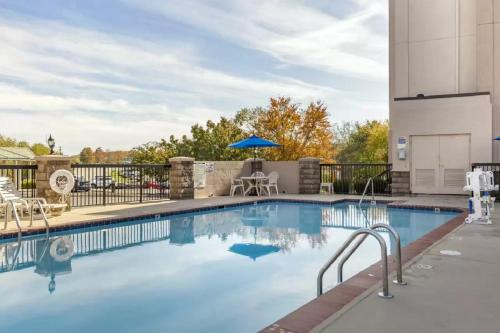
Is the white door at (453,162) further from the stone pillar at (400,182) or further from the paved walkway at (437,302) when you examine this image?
the paved walkway at (437,302)

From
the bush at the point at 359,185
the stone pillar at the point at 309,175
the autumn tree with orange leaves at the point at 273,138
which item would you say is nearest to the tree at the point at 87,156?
the autumn tree with orange leaves at the point at 273,138

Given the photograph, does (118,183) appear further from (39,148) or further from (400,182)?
(39,148)

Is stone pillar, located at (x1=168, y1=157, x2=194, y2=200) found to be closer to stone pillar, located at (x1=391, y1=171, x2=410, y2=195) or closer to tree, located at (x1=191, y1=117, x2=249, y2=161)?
stone pillar, located at (x1=391, y1=171, x2=410, y2=195)

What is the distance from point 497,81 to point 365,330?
12.3 meters

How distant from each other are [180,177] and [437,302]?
10076 mm

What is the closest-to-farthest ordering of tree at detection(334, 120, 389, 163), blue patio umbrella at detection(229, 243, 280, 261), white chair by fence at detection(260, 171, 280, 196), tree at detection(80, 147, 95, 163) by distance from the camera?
blue patio umbrella at detection(229, 243, 280, 261) → white chair by fence at detection(260, 171, 280, 196) → tree at detection(334, 120, 389, 163) → tree at detection(80, 147, 95, 163)

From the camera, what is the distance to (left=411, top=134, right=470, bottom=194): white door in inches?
487

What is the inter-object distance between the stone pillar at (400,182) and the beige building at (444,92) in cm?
3

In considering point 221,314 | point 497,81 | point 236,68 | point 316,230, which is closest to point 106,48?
point 236,68

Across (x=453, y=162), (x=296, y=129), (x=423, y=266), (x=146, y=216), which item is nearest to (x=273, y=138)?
(x=296, y=129)

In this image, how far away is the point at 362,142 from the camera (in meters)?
32.7

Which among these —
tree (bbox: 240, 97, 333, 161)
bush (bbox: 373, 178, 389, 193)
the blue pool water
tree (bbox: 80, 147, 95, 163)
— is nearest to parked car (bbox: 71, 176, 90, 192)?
the blue pool water

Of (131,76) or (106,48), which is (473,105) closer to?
(106,48)

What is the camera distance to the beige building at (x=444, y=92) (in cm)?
1220
